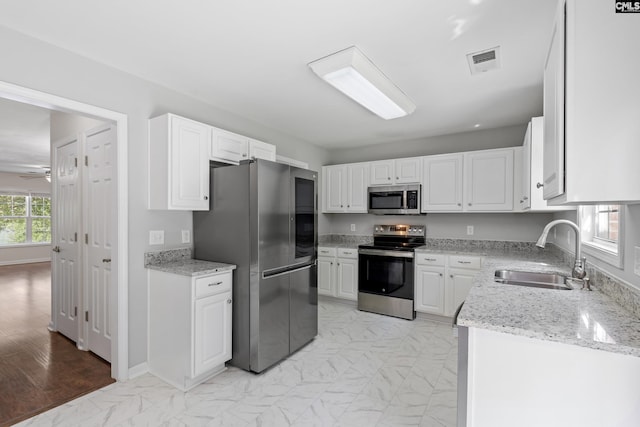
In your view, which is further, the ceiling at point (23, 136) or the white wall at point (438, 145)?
the white wall at point (438, 145)

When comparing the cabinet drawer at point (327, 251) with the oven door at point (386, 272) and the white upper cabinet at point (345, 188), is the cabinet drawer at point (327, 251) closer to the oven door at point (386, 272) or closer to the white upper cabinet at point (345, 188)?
the oven door at point (386, 272)

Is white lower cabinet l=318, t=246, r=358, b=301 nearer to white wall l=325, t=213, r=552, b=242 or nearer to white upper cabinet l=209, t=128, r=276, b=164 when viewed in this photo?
white wall l=325, t=213, r=552, b=242

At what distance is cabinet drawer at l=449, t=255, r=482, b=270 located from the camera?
354 centimetres

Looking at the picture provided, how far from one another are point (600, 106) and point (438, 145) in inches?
136

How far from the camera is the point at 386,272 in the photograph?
160 inches

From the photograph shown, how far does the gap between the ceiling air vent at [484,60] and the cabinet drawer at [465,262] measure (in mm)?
2061

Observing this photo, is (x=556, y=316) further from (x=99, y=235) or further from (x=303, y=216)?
(x=99, y=235)

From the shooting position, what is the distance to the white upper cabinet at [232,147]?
286 centimetres

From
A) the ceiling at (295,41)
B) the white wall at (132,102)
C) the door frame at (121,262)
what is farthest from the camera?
the door frame at (121,262)

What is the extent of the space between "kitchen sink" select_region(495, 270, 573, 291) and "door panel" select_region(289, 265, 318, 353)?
5.53 ft

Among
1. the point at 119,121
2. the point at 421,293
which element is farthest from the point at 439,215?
the point at 119,121

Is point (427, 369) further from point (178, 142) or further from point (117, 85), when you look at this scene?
point (117, 85)

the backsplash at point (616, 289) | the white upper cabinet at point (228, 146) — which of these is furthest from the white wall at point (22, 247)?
the backsplash at point (616, 289)

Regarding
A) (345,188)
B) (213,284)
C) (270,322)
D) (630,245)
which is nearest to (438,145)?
(345,188)
